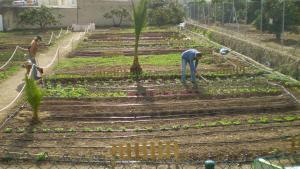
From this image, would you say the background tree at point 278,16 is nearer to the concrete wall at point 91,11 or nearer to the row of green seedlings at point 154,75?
the row of green seedlings at point 154,75

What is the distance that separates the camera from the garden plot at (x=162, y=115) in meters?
10.5

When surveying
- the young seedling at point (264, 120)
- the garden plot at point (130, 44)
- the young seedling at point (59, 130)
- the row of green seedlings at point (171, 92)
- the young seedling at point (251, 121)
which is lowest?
the young seedling at point (59, 130)

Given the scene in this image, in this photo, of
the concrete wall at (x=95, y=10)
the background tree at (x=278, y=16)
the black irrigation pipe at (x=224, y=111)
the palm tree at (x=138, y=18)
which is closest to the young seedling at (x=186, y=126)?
the black irrigation pipe at (x=224, y=111)

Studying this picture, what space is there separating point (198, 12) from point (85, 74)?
2871 cm

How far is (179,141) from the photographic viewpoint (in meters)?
10.7

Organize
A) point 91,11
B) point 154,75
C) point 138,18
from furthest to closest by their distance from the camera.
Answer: point 91,11
point 138,18
point 154,75

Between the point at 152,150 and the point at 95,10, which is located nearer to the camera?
the point at 152,150

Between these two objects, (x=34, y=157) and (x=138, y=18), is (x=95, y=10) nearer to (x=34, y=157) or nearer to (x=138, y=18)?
(x=138, y=18)

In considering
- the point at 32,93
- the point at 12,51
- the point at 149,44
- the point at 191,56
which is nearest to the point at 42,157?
the point at 32,93

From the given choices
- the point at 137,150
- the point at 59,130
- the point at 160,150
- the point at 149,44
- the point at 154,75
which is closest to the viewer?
the point at 160,150

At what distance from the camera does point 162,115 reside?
42.9ft

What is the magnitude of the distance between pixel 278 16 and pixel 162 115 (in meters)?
15.4

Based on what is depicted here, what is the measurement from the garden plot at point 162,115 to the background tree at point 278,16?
776 centimetres

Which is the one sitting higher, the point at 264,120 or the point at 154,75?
the point at 154,75
